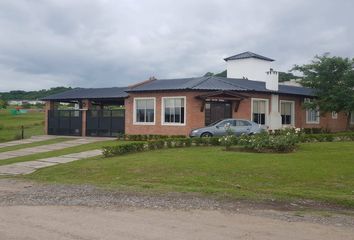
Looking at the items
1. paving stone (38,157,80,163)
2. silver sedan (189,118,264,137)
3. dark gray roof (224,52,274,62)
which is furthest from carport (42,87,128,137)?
paving stone (38,157,80,163)

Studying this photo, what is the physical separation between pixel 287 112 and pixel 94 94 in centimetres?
1515

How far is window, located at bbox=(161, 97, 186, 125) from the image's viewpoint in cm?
3091

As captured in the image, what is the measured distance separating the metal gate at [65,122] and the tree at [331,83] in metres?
17.4

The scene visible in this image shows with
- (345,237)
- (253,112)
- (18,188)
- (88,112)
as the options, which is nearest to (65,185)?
(18,188)

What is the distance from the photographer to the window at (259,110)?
33.0m

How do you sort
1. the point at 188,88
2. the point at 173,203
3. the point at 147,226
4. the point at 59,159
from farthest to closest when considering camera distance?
the point at 188,88
the point at 59,159
the point at 173,203
the point at 147,226

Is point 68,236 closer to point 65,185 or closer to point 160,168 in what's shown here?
point 65,185

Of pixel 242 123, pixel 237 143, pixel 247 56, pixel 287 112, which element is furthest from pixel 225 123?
pixel 247 56

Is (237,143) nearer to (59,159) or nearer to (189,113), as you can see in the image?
(59,159)

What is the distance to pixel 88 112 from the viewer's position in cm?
3719

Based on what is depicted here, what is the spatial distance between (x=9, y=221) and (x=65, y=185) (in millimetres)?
5186

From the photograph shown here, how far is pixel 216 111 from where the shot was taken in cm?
3175

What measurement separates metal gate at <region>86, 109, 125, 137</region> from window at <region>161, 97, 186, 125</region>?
4279mm

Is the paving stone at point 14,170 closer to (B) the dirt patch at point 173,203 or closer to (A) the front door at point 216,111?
(B) the dirt patch at point 173,203
